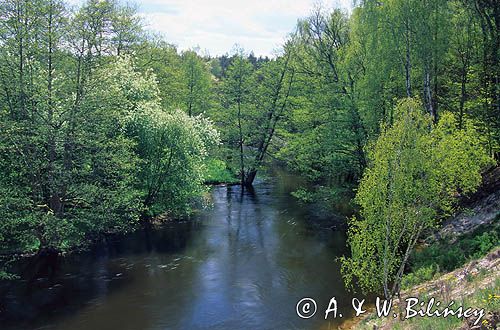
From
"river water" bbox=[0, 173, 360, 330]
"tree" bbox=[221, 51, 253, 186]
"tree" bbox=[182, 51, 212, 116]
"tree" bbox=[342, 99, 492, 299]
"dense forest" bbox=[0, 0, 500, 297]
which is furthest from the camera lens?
"tree" bbox=[182, 51, 212, 116]

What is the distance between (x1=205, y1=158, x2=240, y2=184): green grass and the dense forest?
10.0 meters

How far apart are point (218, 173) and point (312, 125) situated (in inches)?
618

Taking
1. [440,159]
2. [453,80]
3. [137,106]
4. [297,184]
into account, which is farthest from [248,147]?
[440,159]

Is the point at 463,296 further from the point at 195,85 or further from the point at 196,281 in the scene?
the point at 195,85

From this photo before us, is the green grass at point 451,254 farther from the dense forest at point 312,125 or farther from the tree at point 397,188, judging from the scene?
the tree at point 397,188

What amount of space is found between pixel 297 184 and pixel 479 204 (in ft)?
73.2

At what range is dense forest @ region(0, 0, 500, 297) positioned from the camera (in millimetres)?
14359

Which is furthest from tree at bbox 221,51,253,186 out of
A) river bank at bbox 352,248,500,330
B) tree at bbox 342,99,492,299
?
tree at bbox 342,99,492,299

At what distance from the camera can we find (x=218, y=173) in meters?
45.4

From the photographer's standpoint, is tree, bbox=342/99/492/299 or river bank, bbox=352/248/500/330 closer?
river bank, bbox=352/248/500/330

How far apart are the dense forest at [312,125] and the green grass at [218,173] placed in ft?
33.0

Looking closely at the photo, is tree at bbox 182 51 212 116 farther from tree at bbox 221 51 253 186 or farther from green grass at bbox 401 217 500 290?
green grass at bbox 401 217 500 290

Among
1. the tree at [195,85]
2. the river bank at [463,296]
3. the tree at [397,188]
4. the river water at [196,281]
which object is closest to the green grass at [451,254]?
the river bank at [463,296]

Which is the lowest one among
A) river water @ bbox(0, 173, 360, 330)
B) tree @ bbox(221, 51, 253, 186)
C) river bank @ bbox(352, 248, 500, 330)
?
river water @ bbox(0, 173, 360, 330)
